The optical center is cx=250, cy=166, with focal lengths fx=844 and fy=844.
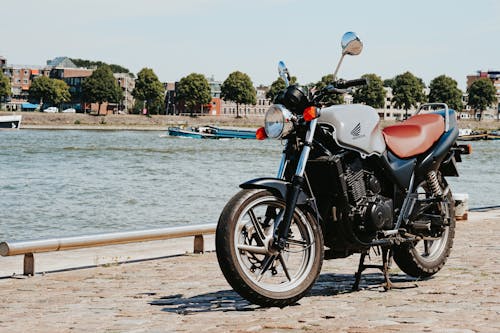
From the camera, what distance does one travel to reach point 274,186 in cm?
527

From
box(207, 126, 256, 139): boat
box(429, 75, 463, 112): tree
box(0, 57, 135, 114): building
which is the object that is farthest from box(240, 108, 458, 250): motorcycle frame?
box(429, 75, 463, 112): tree

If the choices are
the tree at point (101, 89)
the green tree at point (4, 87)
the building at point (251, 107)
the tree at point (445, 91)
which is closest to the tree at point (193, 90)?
the tree at point (101, 89)

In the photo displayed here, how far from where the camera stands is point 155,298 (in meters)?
6.05

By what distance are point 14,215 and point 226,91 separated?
120084 mm

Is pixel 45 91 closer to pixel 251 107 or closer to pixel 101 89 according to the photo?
pixel 101 89

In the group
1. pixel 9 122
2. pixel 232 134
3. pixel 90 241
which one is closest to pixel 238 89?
pixel 232 134

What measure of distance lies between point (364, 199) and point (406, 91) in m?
149

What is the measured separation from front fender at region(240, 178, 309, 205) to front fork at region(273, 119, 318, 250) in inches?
1.3

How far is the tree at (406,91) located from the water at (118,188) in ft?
304

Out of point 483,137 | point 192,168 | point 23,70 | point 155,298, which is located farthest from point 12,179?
point 23,70

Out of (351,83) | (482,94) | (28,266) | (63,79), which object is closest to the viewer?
(351,83)

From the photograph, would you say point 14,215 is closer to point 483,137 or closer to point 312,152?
point 312,152

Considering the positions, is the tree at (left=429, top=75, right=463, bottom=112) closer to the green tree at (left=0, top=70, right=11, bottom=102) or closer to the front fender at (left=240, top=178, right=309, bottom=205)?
the green tree at (left=0, top=70, right=11, bottom=102)

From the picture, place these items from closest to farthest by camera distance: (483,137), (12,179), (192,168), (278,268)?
(278,268) < (12,179) < (192,168) < (483,137)
